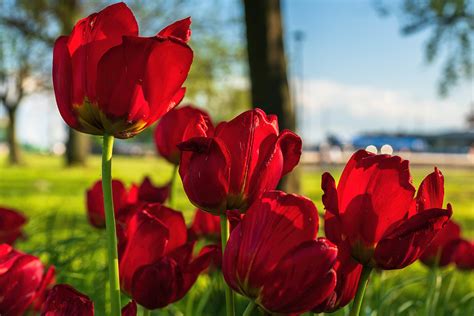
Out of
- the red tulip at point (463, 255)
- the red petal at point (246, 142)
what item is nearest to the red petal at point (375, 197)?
the red petal at point (246, 142)

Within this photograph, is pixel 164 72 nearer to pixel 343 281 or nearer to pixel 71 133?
pixel 343 281

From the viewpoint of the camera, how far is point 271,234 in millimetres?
669

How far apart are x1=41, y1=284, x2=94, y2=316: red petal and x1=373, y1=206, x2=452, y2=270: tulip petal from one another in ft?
1.04

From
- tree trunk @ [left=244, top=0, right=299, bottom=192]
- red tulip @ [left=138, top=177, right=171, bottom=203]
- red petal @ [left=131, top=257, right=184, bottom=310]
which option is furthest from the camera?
tree trunk @ [left=244, top=0, right=299, bottom=192]

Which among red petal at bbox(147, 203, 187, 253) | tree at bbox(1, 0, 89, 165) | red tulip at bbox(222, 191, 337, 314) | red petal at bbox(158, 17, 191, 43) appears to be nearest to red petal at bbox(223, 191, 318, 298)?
red tulip at bbox(222, 191, 337, 314)

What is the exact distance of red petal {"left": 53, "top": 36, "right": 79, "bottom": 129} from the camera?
2.51 feet

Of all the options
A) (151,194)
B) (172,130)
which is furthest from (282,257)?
(151,194)

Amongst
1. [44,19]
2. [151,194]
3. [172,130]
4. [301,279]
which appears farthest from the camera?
[44,19]

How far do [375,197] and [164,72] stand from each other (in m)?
0.27

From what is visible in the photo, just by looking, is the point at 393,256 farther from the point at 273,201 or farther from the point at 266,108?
the point at 266,108

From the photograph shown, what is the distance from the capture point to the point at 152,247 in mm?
925

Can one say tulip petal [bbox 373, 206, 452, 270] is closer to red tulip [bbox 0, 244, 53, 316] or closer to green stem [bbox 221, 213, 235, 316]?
green stem [bbox 221, 213, 235, 316]

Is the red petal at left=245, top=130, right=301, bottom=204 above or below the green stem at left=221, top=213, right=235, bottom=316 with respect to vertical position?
above

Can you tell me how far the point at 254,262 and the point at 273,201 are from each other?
0.06 m
